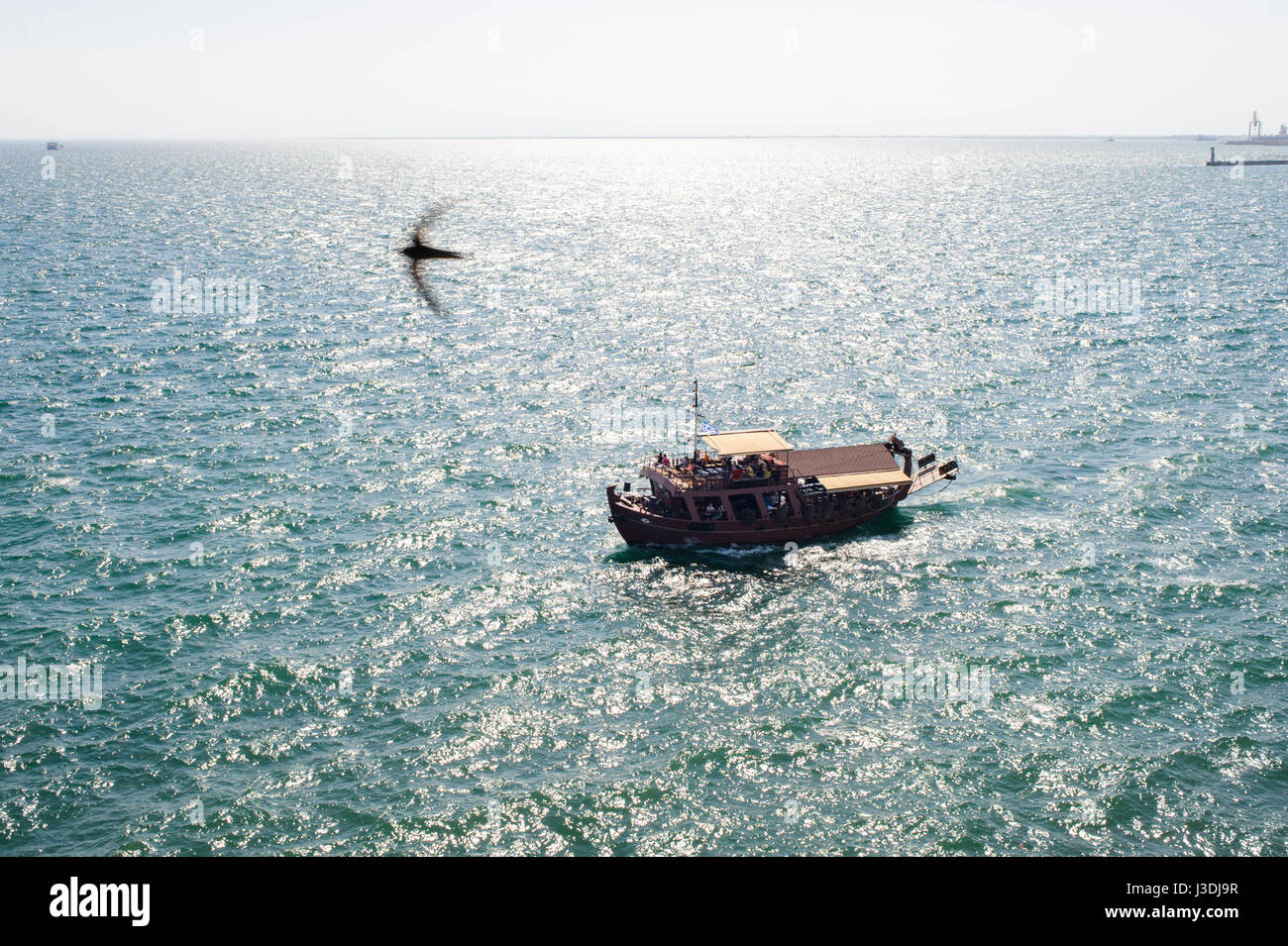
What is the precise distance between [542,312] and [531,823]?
95737 millimetres

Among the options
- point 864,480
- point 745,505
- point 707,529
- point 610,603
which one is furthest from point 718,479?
point 610,603

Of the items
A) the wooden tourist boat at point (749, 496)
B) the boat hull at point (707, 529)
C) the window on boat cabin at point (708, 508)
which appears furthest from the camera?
the window on boat cabin at point (708, 508)

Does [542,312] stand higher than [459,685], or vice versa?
[542,312]

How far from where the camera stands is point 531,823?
35.5 m

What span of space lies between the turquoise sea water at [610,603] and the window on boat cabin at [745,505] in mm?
2635

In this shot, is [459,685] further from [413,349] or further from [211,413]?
[413,349]

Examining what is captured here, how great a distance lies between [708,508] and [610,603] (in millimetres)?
10789

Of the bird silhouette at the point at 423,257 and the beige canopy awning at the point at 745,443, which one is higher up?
the bird silhouette at the point at 423,257

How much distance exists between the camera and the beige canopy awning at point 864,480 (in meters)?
61.2

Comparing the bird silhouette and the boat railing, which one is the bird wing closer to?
the bird silhouette

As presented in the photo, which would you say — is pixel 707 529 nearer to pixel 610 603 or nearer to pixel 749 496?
pixel 749 496

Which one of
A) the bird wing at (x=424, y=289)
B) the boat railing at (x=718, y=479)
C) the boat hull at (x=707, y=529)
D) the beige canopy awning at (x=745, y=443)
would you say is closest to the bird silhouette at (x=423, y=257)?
the bird wing at (x=424, y=289)

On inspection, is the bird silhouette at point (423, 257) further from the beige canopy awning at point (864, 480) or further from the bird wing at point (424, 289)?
the beige canopy awning at point (864, 480)

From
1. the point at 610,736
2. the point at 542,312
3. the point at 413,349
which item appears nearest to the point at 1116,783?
the point at 610,736
